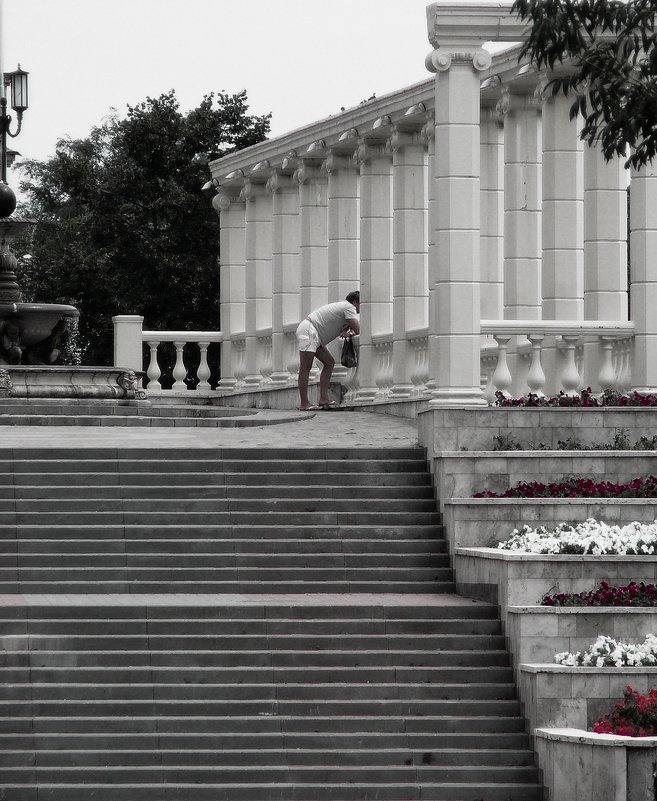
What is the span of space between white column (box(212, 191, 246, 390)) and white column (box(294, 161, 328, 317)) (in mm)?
3642

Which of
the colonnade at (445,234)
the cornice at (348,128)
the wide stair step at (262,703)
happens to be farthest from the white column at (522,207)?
the wide stair step at (262,703)

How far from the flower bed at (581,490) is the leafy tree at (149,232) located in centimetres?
3644

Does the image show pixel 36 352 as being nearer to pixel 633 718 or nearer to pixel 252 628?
pixel 252 628

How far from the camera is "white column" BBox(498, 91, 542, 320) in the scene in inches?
1044

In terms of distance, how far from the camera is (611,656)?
650 inches

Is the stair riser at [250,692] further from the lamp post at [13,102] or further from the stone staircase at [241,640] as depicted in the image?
the lamp post at [13,102]

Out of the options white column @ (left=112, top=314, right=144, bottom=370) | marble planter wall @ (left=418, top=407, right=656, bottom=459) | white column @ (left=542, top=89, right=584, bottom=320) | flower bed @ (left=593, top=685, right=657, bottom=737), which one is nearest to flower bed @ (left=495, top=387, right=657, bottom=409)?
marble planter wall @ (left=418, top=407, right=656, bottom=459)

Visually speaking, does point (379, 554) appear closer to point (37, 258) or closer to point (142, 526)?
point (142, 526)

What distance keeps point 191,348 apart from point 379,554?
3709 cm

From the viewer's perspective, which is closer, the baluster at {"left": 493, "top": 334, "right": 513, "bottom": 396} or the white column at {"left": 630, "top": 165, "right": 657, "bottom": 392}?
the white column at {"left": 630, "top": 165, "right": 657, "bottom": 392}

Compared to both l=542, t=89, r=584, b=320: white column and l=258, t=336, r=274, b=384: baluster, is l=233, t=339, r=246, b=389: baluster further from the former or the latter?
l=542, t=89, r=584, b=320: white column

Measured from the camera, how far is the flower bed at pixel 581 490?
19.5 metres

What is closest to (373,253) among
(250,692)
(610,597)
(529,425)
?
(529,425)

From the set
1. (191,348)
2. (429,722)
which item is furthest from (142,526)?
(191,348)
